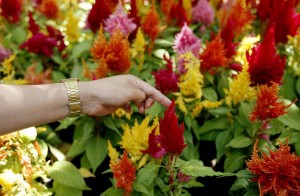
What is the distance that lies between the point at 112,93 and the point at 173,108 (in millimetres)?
399

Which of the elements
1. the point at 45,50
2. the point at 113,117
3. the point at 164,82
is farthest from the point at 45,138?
the point at 164,82

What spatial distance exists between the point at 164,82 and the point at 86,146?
56 cm

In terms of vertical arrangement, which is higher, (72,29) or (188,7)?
(188,7)

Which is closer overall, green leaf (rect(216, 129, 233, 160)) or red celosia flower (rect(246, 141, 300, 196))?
red celosia flower (rect(246, 141, 300, 196))

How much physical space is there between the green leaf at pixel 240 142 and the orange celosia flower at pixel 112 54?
632mm

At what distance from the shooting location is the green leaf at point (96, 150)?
2168mm

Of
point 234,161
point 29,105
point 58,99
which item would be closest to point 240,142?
point 234,161

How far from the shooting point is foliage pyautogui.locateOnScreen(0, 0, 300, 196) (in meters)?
1.69

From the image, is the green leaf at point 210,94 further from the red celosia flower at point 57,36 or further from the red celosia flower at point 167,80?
the red celosia flower at point 57,36

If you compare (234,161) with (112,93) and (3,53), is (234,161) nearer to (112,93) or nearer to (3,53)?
(112,93)

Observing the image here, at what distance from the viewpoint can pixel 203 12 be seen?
274 centimetres

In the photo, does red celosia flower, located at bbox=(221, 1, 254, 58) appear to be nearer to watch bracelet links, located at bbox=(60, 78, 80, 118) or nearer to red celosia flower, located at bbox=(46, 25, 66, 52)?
watch bracelet links, located at bbox=(60, 78, 80, 118)

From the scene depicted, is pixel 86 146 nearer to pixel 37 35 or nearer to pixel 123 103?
pixel 123 103

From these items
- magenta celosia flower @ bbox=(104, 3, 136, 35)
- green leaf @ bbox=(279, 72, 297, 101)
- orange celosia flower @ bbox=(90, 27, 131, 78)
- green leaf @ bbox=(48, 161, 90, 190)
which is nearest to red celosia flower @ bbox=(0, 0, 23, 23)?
magenta celosia flower @ bbox=(104, 3, 136, 35)
